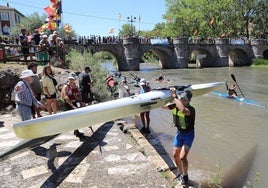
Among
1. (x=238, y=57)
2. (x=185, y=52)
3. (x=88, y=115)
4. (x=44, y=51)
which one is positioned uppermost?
(x=44, y=51)

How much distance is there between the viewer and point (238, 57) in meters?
58.5

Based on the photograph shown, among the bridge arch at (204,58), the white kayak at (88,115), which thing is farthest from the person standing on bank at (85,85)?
the bridge arch at (204,58)

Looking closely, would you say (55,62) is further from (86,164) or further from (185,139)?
(185,139)

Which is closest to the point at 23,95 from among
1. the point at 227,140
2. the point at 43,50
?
the point at 227,140

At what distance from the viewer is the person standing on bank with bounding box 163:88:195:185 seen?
589cm

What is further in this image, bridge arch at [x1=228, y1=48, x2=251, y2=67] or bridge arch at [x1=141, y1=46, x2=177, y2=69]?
bridge arch at [x1=228, y1=48, x2=251, y2=67]

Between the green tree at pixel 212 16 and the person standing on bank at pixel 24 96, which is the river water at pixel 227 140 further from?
the green tree at pixel 212 16

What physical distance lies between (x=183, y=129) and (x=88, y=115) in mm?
2483

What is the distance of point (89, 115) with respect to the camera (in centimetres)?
750

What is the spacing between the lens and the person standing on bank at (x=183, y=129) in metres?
5.89

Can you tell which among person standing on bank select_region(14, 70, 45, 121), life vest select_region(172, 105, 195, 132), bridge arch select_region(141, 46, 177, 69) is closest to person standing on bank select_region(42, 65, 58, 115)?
person standing on bank select_region(14, 70, 45, 121)

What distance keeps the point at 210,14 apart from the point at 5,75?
176 feet

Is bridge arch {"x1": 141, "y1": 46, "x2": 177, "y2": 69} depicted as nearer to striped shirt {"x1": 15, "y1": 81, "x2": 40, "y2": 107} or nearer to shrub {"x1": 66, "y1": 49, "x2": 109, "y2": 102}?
shrub {"x1": 66, "y1": 49, "x2": 109, "y2": 102}

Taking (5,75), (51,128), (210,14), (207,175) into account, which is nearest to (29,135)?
(51,128)
